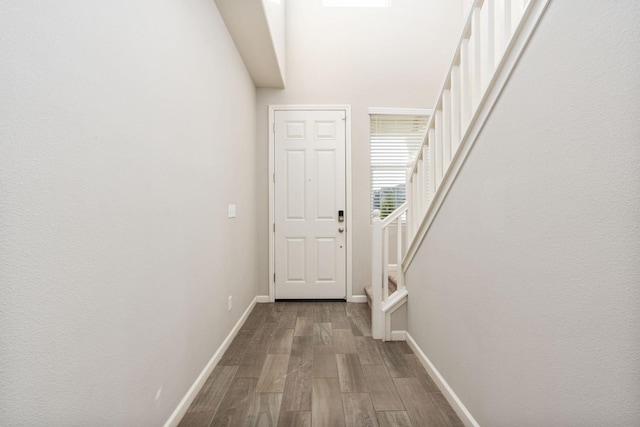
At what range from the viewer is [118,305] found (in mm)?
1131

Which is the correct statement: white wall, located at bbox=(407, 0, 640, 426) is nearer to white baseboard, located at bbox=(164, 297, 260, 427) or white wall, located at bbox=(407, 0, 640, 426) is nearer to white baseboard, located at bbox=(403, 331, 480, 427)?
white baseboard, located at bbox=(403, 331, 480, 427)

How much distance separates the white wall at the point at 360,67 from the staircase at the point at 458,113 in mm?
1139

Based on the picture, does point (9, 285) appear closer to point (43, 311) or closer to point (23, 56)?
point (43, 311)

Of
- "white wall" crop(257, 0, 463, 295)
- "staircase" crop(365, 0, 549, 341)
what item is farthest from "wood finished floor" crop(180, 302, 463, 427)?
"white wall" crop(257, 0, 463, 295)

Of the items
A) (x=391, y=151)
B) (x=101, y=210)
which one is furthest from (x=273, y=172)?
(x=101, y=210)

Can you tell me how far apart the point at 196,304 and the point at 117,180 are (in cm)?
99

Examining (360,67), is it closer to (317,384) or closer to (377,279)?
(377,279)

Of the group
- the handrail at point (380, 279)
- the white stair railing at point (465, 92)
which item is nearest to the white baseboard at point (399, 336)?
the handrail at point (380, 279)

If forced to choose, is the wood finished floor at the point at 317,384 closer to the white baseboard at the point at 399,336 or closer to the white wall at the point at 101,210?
the white baseboard at the point at 399,336

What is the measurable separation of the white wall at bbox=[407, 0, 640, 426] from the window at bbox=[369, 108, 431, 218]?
2.22 m

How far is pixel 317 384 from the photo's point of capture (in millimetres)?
1949

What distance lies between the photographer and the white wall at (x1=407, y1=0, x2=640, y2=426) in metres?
0.79

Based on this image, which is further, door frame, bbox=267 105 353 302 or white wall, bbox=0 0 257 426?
door frame, bbox=267 105 353 302

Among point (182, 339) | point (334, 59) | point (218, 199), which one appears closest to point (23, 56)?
point (182, 339)
